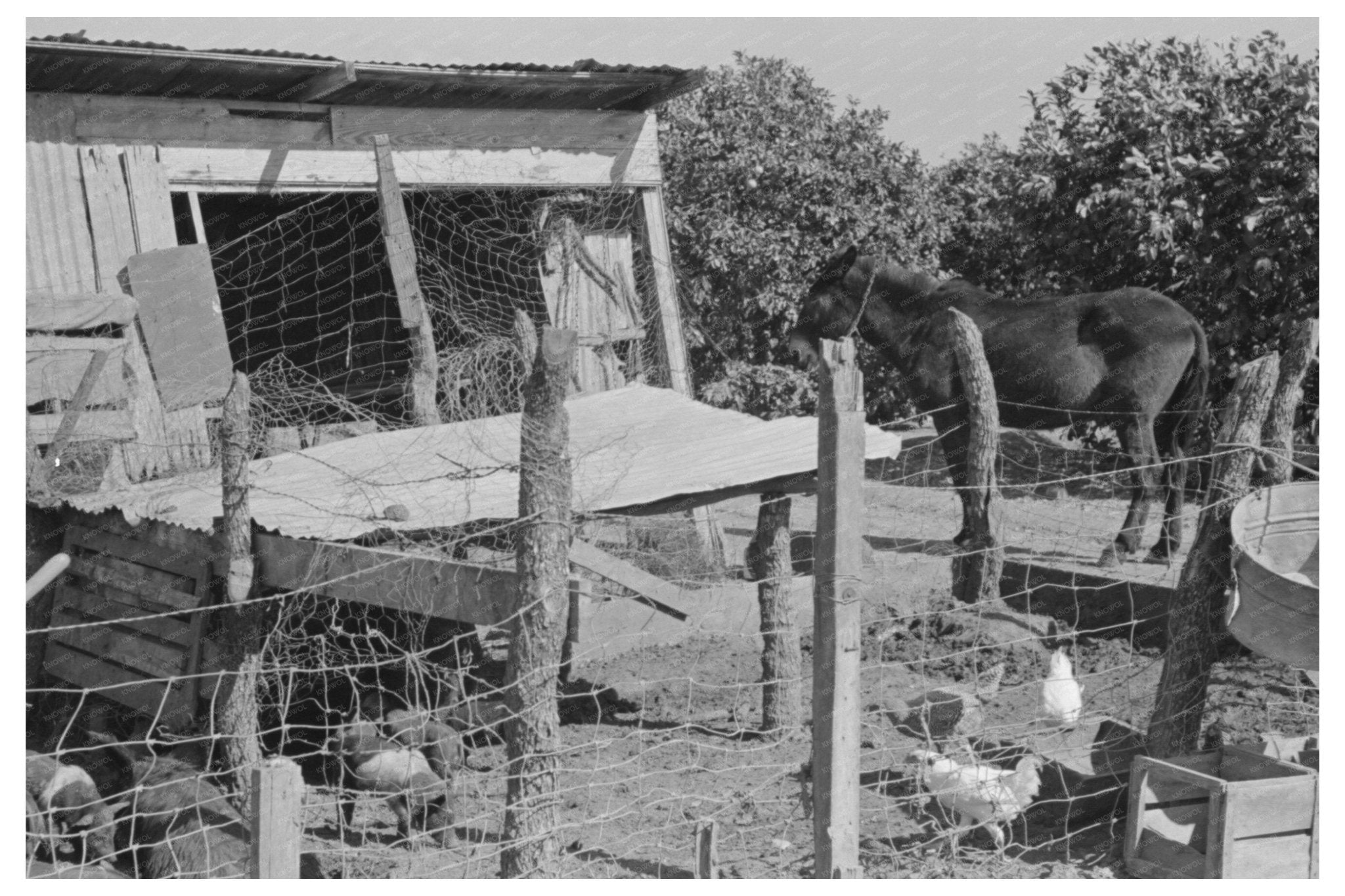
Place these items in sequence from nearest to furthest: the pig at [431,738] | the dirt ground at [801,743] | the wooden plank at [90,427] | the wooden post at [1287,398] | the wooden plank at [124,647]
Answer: the dirt ground at [801,743] < the pig at [431,738] < the wooden post at [1287,398] < the wooden plank at [124,647] < the wooden plank at [90,427]

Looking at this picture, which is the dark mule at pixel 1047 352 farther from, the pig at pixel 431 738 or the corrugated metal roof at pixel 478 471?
the pig at pixel 431 738

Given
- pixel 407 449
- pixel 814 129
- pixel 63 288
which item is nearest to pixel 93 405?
pixel 63 288

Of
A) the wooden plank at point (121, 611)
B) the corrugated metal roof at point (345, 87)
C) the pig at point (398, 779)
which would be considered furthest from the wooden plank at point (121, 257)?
the pig at point (398, 779)

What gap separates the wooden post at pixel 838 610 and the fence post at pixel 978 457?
4.68 metres

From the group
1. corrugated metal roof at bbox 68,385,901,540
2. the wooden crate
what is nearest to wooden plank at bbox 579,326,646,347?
corrugated metal roof at bbox 68,385,901,540

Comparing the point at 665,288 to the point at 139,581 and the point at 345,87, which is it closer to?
the point at 345,87

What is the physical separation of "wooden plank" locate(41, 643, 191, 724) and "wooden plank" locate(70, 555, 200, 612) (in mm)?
394

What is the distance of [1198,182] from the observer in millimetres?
12227

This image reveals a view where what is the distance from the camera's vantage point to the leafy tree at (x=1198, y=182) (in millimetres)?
11602

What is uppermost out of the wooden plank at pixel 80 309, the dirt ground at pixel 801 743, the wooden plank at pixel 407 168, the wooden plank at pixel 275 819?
the wooden plank at pixel 407 168

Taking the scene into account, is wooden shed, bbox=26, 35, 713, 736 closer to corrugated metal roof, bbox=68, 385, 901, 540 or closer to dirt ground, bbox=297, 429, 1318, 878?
corrugated metal roof, bbox=68, 385, 901, 540

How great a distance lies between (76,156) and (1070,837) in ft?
24.1

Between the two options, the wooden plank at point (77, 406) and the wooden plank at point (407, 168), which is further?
the wooden plank at point (407, 168)

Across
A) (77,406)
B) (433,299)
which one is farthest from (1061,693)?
(433,299)
